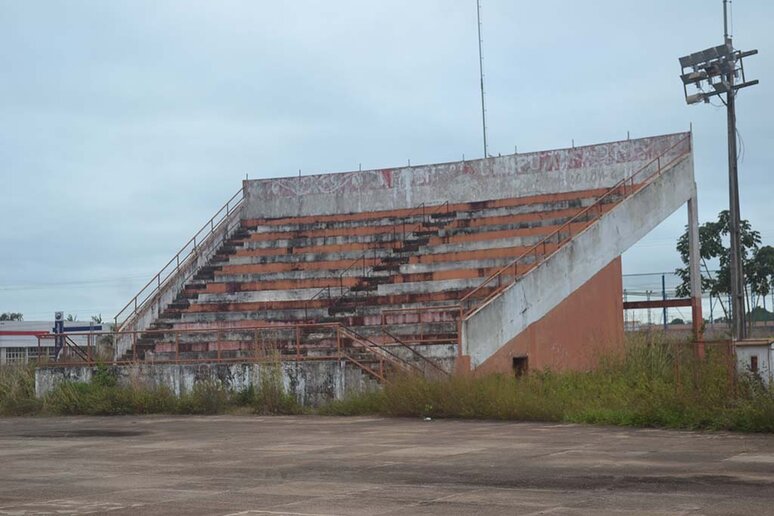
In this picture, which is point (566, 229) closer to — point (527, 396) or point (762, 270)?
point (527, 396)

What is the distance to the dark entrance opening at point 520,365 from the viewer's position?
26.2 meters

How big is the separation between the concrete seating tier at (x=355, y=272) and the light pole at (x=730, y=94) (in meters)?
4.49

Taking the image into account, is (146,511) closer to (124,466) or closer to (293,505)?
(293,505)

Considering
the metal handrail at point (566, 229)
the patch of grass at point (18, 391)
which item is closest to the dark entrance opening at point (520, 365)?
the metal handrail at point (566, 229)

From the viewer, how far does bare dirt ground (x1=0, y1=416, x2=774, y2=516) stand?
33.0 ft

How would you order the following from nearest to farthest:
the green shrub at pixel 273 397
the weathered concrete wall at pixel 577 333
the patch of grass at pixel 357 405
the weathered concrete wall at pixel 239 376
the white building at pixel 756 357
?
the white building at pixel 756 357
the patch of grass at pixel 357 405
the green shrub at pixel 273 397
the weathered concrete wall at pixel 239 376
the weathered concrete wall at pixel 577 333

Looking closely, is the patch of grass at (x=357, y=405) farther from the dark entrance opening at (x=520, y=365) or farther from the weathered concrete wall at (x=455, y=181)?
the weathered concrete wall at (x=455, y=181)

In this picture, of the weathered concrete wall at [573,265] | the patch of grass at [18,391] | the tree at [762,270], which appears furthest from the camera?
the tree at [762,270]

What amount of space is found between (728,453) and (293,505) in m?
6.13

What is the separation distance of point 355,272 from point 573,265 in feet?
23.3

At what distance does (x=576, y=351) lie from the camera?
28.8m

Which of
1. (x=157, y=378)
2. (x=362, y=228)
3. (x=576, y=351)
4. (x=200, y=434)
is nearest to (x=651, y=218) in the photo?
(x=576, y=351)

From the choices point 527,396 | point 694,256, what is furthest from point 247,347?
point 694,256

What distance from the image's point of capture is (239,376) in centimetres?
2548
